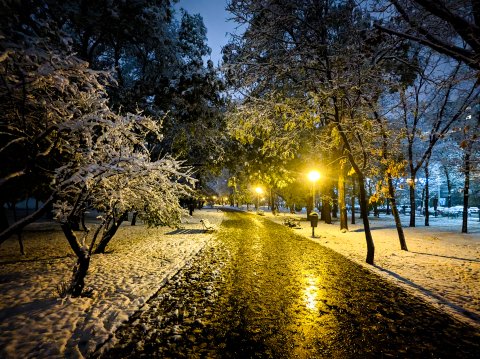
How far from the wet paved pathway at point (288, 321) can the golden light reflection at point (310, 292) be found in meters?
0.02

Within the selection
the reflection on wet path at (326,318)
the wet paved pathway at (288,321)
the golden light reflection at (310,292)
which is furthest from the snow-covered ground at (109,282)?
the golden light reflection at (310,292)

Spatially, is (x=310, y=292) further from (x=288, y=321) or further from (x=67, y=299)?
(x=67, y=299)

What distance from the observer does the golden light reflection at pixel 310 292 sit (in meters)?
5.44

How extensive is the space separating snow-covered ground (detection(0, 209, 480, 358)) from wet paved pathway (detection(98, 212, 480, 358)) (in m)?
0.52

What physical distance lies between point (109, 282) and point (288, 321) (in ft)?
15.7

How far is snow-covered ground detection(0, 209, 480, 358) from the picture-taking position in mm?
4145

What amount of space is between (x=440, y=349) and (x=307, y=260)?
18.6 ft

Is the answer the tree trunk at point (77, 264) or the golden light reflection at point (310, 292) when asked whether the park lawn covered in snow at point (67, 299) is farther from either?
the golden light reflection at point (310, 292)

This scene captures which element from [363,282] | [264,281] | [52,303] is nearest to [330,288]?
[363,282]

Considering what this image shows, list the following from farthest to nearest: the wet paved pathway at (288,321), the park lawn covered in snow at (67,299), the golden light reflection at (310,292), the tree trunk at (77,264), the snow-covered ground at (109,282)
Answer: the tree trunk at (77,264) < the golden light reflection at (310,292) < the snow-covered ground at (109,282) < the park lawn covered in snow at (67,299) < the wet paved pathway at (288,321)

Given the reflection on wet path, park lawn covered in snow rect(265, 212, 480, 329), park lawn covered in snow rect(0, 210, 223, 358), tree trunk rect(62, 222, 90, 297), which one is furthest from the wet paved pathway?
tree trunk rect(62, 222, 90, 297)

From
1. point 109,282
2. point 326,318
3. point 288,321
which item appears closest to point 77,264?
point 109,282

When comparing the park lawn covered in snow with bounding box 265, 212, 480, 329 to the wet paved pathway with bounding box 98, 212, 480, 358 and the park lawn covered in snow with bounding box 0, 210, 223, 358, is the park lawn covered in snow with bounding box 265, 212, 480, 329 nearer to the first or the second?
the wet paved pathway with bounding box 98, 212, 480, 358

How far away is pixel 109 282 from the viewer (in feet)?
22.5
